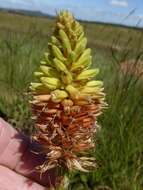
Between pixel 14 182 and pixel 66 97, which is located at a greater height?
pixel 66 97

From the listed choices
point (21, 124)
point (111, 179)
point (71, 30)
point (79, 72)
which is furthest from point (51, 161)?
point (21, 124)

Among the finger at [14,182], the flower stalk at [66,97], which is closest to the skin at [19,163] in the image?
the finger at [14,182]

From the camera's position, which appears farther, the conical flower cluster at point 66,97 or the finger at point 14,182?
the finger at point 14,182

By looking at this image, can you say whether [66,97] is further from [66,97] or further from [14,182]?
[14,182]

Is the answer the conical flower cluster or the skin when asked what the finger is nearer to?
the skin

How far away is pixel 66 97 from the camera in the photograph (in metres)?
1.72

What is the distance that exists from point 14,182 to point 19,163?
76mm

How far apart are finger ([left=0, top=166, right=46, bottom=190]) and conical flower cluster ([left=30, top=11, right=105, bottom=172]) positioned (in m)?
0.32

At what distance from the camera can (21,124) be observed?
6352mm

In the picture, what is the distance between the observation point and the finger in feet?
6.75

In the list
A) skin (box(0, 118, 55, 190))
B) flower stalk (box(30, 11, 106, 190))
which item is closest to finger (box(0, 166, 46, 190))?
skin (box(0, 118, 55, 190))

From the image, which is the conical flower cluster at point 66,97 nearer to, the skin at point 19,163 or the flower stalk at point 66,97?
the flower stalk at point 66,97

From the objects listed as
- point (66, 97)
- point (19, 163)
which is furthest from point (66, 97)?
point (19, 163)

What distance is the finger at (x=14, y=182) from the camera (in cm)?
206
